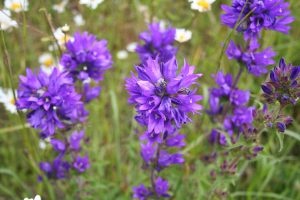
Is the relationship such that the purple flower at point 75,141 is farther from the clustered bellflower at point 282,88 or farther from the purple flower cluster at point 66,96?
the clustered bellflower at point 282,88

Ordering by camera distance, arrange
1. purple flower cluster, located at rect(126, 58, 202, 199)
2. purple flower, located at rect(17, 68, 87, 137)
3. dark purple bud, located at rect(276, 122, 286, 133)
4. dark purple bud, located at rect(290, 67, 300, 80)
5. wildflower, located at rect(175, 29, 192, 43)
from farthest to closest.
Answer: wildflower, located at rect(175, 29, 192, 43) → purple flower, located at rect(17, 68, 87, 137) → dark purple bud, located at rect(276, 122, 286, 133) → dark purple bud, located at rect(290, 67, 300, 80) → purple flower cluster, located at rect(126, 58, 202, 199)

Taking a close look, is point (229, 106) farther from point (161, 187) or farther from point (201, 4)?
point (201, 4)

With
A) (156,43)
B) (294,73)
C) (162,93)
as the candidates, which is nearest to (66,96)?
(162,93)

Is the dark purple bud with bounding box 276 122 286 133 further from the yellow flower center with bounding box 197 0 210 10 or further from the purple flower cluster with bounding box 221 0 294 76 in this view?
the yellow flower center with bounding box 197 0 210 10

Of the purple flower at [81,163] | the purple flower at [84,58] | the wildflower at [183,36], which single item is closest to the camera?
the purple flower at [84,58]

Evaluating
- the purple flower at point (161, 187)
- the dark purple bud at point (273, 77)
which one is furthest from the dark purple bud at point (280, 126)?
the purple flower at point (161, 187)

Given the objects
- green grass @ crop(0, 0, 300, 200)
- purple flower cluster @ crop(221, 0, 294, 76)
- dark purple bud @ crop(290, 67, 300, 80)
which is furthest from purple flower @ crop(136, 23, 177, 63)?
dark purple bud @ crop(290, 67, 300, 80)

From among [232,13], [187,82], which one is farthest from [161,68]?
[232,13]
